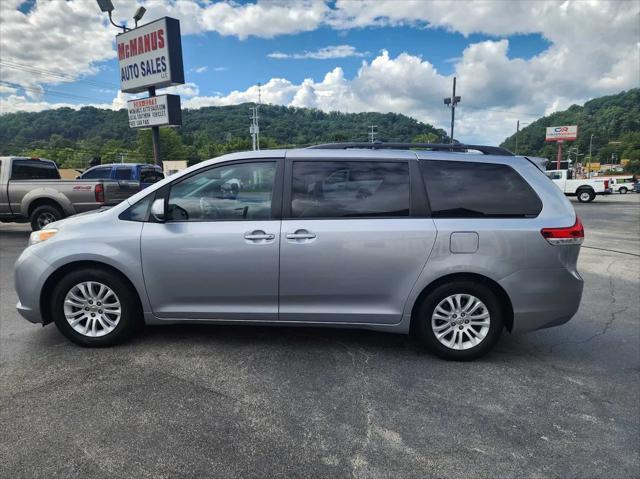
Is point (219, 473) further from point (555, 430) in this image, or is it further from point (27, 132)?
point (27, 132)

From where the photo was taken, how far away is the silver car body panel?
11.3 ft

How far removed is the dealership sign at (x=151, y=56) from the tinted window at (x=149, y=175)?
8.87 ft

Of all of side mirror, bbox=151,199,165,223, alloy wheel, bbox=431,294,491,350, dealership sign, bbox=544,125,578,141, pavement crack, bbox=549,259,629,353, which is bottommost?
pavement crack, bbox=549,259,629,353

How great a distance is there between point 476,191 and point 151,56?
42.9 feet

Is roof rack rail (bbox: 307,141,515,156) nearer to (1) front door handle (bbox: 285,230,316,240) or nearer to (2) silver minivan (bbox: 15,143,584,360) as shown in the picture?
(2) silver minivan (bbox: 15,143,584,360)

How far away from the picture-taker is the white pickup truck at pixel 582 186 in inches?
998

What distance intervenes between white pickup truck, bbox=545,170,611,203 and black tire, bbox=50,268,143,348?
26.5 meters

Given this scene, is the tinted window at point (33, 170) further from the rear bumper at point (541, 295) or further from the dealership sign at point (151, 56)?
the rear bumper at point (541, 295)

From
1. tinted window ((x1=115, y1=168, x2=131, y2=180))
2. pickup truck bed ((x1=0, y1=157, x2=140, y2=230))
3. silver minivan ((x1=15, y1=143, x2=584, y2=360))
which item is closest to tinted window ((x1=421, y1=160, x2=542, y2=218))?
silver minivan ((x1=15, y1=143, x2=584, y2=360))

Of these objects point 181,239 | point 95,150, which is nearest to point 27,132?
point 95,150

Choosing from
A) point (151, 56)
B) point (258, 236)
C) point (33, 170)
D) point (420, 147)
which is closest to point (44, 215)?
point (33, 170)

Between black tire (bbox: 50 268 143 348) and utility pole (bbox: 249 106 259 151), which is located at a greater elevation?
utility pole (bbox: 249 106 259 151)

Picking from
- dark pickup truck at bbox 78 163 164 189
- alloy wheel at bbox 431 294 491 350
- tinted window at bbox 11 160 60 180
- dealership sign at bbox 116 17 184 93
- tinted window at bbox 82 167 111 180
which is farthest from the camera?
tinted window at bbox 82 167 111 180

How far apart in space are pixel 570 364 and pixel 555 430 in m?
1.17
